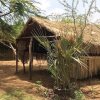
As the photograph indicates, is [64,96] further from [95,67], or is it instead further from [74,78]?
[95,67]

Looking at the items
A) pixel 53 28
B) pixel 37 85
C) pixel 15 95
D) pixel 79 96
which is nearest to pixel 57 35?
pixel 53 28

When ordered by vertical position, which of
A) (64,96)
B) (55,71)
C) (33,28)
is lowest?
(64,96)

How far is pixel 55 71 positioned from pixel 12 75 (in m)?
4.62

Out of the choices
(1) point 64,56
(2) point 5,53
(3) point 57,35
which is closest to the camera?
(1) point 64,56

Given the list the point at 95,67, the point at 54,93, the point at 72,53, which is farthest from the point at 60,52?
the point at 95,67

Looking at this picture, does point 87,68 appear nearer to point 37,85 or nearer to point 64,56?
point 37,85

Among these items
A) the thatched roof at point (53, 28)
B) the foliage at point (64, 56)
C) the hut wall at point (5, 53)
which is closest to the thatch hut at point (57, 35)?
the thatched roof at point (53, 28)

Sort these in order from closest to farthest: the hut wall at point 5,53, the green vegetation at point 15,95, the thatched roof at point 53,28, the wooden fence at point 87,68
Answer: the green vegetation at point 15,95, the wooden fence at point 87,68, the thatched roof at point 53,28, the hut wall at point 5,53

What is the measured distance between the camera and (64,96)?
11.6 metres

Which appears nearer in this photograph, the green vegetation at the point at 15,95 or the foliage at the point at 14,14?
the green vegetation at the point at 15,95

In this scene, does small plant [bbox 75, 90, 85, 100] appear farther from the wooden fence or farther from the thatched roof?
the thatched roof

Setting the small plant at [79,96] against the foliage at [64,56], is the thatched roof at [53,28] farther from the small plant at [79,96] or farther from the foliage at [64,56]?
the small plant at [79,96]

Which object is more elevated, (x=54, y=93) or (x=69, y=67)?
(x=69, y=67)

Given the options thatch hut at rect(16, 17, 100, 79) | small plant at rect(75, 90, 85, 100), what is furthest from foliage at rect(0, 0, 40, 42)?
small plant at rect(75, 90, 85, 100)
